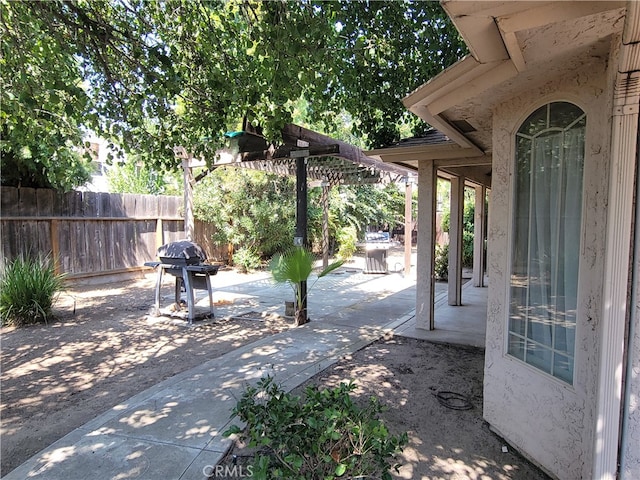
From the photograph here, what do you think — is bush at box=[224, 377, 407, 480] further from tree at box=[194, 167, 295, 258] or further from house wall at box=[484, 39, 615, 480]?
tree at box=[194, 167, 295, 258]

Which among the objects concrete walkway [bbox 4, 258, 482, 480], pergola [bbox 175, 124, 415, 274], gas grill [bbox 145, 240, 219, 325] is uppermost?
pergola [bbox 175, 124, 415, 274]

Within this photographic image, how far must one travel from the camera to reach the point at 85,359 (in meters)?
4.82

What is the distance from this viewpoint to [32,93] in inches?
157

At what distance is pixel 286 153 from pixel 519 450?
536 cm

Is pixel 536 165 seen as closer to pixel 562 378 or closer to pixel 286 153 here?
→ pixel 562 378

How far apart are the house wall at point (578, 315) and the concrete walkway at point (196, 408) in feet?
6.22

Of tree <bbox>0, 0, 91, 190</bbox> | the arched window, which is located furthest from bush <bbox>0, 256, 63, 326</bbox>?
the arched window

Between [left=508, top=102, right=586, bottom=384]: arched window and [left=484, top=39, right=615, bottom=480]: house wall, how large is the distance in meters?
0.07

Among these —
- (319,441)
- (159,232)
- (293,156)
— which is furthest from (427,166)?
(159,232)

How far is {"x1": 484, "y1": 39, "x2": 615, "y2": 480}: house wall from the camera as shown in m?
2.26

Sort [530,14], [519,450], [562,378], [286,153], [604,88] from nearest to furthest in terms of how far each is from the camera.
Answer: [530,14] < [604,88] < [562,378] < [519,450] < [286,153]

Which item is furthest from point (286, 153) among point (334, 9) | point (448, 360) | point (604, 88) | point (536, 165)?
point (604, 88)

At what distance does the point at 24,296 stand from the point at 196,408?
4639 millimetres

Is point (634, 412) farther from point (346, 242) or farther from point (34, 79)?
point (346, 242)
